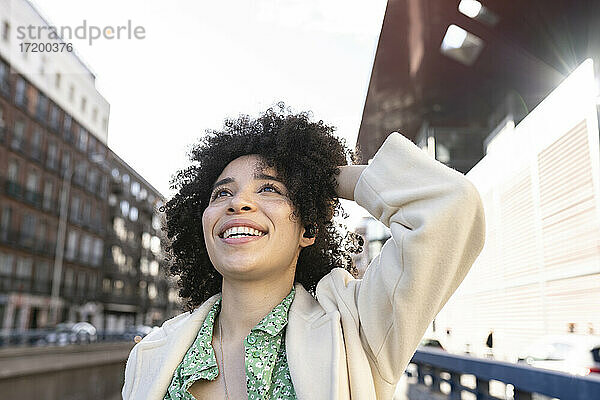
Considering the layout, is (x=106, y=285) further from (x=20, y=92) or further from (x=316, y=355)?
(x=316, y=355)

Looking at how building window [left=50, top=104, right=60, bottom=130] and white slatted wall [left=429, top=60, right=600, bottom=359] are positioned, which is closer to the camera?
white slatted wall [left=429, top=60, right=600, bottom=359]

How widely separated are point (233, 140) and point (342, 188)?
38 cm

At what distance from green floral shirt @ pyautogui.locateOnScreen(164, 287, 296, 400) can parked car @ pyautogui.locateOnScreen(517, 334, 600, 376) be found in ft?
18.5

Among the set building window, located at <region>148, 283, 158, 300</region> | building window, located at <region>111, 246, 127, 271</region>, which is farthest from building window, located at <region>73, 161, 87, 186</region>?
building window, located at <region>148, 283, 158, 300</region>

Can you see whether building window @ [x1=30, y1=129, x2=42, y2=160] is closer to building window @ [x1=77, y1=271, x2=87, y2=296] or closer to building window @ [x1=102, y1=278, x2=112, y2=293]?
building window @ [x1=77, y1=271, x2=87, y2=296]

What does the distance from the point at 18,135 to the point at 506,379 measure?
30.7 m

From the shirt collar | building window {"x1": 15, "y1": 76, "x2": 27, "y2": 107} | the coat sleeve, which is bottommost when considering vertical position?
the shirt collar

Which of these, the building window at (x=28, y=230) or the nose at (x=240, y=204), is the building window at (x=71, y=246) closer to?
the building window at (x=28, y=230)

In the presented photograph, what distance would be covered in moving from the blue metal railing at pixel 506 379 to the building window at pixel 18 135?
27439 millimetres

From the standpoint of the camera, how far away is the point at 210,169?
A: 6.38ft

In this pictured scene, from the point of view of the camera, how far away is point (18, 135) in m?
30.1

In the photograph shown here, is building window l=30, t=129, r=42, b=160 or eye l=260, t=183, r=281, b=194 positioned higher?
building window l=30, t=129, r=42, b=160

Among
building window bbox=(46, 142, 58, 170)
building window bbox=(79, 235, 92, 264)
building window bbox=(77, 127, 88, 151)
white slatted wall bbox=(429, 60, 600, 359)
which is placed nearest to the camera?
white slatted wall bbox=(429, 60, 600, 359)

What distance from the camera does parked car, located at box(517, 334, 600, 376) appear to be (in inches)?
269
